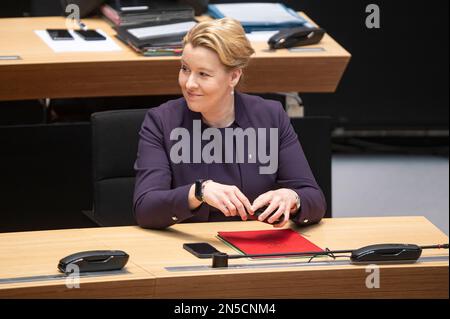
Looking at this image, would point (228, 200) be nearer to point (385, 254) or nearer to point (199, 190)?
point (199, 190)

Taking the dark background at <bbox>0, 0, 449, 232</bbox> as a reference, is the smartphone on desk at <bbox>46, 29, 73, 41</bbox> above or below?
above

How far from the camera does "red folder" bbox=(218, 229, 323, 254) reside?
8.87 feet

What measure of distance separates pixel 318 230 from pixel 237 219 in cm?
31

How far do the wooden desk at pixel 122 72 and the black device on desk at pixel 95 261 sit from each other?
4.79 ft

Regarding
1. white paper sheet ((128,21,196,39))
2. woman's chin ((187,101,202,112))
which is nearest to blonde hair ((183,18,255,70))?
woman's chin ((187,101,202,112))

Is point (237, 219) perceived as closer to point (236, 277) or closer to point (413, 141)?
point (236, 277)

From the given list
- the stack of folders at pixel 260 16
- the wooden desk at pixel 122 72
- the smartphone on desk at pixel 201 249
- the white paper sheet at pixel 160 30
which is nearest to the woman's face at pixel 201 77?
the smartphone on desk at pixel 201 249

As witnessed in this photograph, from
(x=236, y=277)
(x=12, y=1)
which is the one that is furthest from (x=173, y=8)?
(x=236, y=277)

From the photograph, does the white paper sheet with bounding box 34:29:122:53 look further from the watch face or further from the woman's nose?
the watch face

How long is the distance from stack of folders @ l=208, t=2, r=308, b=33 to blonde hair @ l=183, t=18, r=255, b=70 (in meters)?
1.31

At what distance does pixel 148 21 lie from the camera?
14.0 ft

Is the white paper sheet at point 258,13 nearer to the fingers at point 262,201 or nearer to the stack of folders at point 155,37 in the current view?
the stack of folders at point 155,37

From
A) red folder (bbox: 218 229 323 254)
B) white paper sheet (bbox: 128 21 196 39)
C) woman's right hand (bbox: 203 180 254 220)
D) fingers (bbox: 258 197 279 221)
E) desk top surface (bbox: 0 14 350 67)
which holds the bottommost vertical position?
red folder (bbox: 218 229 323 254)
